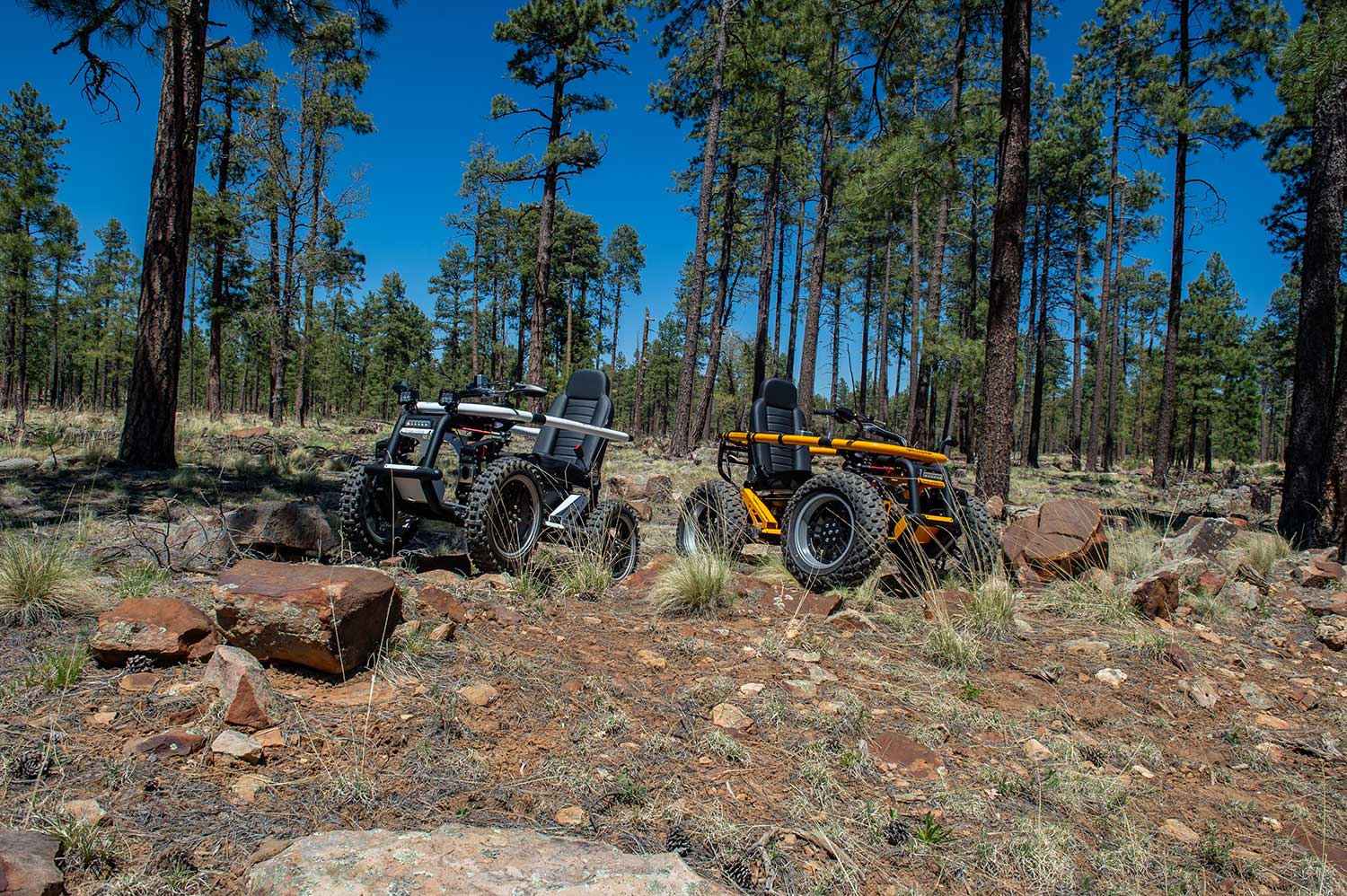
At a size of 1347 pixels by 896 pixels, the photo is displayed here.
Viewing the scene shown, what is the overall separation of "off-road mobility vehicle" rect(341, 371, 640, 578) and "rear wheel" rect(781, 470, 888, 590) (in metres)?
1.38

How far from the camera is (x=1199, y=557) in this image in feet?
19.0

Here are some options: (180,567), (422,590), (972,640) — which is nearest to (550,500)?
(422,590)

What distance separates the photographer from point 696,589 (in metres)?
4.49

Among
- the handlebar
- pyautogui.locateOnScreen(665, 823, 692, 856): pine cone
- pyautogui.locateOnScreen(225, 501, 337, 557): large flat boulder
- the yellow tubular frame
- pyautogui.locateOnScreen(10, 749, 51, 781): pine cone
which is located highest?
the handlebar

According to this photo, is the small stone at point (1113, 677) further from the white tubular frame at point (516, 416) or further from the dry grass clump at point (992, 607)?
the white tubular frame at point (516, 416)

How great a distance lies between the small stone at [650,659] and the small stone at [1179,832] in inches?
83.9

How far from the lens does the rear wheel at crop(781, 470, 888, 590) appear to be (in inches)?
187

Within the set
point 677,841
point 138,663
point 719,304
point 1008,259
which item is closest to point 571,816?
point 677,841

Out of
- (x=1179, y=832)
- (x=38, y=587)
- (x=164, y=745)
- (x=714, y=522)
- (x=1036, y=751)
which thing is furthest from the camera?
(x=714, y=522)

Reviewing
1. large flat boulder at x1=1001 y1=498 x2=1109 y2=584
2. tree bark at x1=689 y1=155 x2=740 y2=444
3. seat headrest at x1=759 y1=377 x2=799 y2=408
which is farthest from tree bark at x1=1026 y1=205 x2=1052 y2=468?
large flat boulder at x1=1001 y1=498 x2=1109 y2=584

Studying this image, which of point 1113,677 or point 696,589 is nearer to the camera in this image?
point 1113,677

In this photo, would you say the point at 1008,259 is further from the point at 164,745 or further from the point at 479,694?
the point at 164,745

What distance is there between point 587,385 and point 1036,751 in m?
4.66

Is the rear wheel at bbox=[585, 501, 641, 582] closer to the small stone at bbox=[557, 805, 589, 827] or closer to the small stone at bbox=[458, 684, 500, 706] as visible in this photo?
the small stone at bbox=[458, 684, 500, 706]
